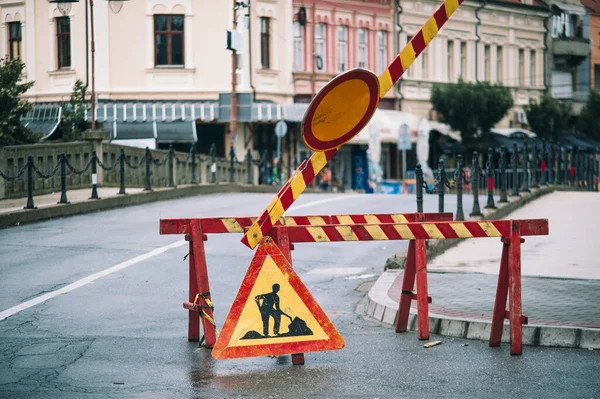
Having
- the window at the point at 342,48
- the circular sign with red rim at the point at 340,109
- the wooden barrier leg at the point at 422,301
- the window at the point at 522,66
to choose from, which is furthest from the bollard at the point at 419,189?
the window at the point at 522,66

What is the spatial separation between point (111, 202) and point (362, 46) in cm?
3030

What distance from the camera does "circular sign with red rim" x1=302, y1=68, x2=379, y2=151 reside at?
8070mm

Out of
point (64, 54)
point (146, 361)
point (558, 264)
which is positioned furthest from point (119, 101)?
point (146, 361)

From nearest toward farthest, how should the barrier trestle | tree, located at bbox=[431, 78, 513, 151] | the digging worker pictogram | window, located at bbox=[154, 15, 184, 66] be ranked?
the digging worker pictogram → the barrier trestle → window, located at bbox=[154, 15, 184, 66] → tree, located at bbox=[431, 78, 513, 151]

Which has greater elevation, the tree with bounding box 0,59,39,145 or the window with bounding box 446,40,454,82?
the window with bounding box 446,40,454,82

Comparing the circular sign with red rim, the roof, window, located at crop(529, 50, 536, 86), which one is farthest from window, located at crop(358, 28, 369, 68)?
the circular sign with red rim

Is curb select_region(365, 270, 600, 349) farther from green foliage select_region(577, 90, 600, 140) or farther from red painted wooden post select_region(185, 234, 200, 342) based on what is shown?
green foliage select_region(577, 90, 600, 140)

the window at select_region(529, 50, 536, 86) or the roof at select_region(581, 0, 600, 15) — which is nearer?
the window at select_region(529, 50, 536, 86)

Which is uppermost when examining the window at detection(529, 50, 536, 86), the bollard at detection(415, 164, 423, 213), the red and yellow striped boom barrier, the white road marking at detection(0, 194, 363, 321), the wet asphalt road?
the window at detection(529, 50, 536, 86)

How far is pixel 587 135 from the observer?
65.1m

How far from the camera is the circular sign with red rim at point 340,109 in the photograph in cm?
807

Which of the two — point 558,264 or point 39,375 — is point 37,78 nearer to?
point 558,264

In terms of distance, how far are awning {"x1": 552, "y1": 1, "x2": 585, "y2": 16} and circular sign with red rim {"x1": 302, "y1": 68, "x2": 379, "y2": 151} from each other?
59929 millimetres

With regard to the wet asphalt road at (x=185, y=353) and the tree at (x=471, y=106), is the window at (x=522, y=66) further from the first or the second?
the wet asphalt road at (x=185, y=353)
